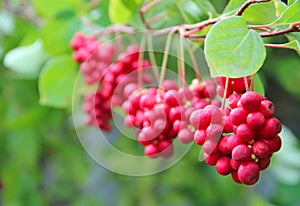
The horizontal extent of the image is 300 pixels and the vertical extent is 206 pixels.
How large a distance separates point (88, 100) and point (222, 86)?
400mm

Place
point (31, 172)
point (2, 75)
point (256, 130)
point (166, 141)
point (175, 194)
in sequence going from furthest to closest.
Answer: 1. point (175, 194)
2. point (31, 172)
3. point (2, 75)
4. point (166, 141)
5. point (256, 130)

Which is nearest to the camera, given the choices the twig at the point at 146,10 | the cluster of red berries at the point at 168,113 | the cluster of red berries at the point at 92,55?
the cluster of red berries at the point at 168,113

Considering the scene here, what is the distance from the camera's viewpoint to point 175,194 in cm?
174

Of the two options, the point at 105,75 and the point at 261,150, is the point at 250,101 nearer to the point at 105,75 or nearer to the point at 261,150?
the point at 261,150

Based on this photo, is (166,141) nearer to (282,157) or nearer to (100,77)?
(100,77)

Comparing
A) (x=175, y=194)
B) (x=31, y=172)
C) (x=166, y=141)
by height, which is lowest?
(x=175, y=194)

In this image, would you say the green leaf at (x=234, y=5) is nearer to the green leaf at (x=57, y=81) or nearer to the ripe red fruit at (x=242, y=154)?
the ripe red fruit at (x=242, y=154)

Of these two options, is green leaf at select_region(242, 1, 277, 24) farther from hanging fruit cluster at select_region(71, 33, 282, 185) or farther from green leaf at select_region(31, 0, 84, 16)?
green leaf at select_region(31, 0, 84, 16)

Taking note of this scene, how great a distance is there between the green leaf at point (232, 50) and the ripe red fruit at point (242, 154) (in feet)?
0.23

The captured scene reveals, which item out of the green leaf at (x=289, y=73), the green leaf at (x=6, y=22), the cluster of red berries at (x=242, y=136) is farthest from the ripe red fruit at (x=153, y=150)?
the green leaf at (x=6, y=22)

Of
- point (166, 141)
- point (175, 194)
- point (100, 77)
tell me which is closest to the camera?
point (166, 141)

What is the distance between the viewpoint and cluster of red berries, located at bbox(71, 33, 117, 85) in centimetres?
97

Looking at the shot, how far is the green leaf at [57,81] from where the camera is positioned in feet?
3.63

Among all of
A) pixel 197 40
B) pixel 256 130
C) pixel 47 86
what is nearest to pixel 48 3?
pixel 47 86
